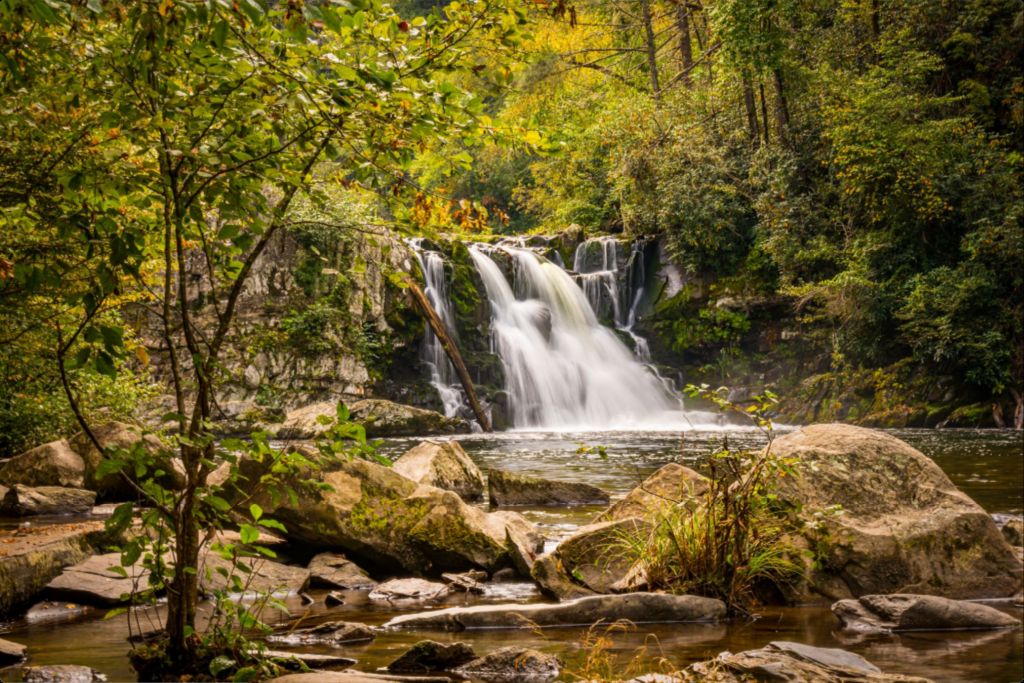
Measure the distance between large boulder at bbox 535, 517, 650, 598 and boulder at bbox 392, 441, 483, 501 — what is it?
378cm

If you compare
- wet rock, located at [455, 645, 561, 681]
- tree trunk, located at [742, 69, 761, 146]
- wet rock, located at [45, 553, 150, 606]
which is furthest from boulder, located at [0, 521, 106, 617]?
tree trunk, located at [742, 69, 761, 146]

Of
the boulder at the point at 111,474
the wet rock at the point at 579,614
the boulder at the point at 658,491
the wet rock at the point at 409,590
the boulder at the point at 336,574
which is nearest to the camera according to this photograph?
the wet rock at the point at 579,614

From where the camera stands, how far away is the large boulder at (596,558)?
653cm

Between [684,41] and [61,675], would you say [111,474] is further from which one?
[684,41]

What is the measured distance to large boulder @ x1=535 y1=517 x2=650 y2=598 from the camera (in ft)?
21.4

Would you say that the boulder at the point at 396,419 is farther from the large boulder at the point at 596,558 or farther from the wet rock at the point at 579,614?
the wet rock at the point at 579,614

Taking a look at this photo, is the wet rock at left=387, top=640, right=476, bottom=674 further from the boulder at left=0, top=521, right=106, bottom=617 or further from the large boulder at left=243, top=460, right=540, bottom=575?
the boulder at left=0, top=521, right=106, bottom=617

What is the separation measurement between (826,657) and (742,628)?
1177 millimetres

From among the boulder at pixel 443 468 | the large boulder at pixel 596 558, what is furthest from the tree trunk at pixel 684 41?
the large boulder at pixel 596 558

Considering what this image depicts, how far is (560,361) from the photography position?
24484 mm

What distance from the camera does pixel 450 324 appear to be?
80.8ft

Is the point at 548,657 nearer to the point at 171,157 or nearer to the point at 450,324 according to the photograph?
the point at 171,157

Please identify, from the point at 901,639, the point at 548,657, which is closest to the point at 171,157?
the point at 548,657

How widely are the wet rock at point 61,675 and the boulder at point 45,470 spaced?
735cm
